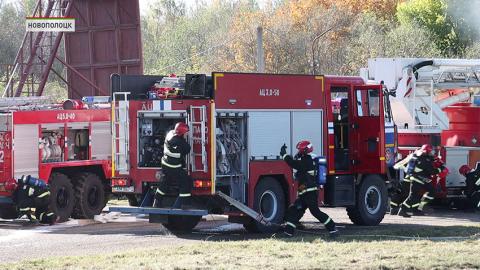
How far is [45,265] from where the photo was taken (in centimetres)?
1267

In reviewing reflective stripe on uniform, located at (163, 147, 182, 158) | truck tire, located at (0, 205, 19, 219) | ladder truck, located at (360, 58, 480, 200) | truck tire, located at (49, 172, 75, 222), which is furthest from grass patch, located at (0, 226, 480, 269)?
ladder truck, located at (360, 58, 480, 200)

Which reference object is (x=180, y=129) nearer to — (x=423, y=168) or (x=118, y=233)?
(x=118, y=233)

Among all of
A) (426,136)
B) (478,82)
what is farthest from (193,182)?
(478,82)

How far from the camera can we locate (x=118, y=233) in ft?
57.7

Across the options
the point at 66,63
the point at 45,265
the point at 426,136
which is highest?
the point at 66,63

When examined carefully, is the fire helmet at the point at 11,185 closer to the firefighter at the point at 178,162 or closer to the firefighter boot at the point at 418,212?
the firefighter at the point at 178,162

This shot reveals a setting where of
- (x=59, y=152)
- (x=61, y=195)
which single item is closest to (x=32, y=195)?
(x=61, y=195)

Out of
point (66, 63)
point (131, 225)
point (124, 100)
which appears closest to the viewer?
point (124, 100)

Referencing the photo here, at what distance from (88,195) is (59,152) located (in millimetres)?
1077

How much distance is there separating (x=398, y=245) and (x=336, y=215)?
265 inches

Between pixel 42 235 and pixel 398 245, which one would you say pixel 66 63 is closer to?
pixel 42 235

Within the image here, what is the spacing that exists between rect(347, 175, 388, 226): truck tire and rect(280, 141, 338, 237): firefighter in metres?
2.58

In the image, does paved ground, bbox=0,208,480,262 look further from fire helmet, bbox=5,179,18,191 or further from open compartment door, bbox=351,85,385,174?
open compartment door, bbox=351,85,385,174

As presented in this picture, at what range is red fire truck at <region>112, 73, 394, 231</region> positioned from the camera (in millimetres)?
16547
